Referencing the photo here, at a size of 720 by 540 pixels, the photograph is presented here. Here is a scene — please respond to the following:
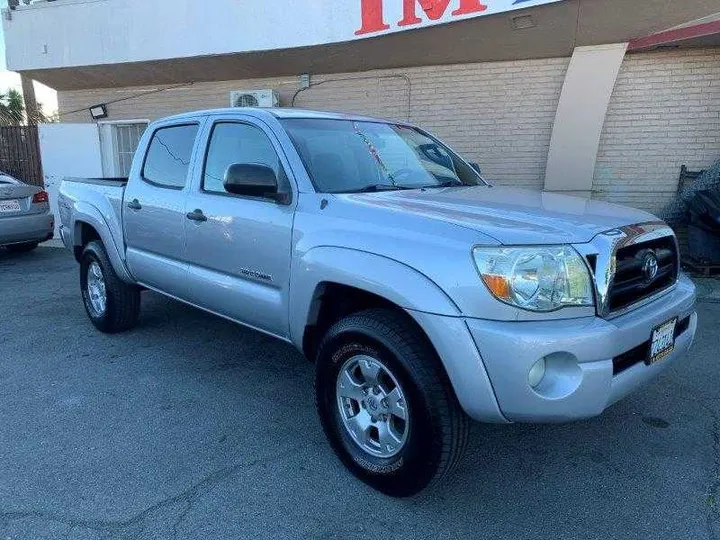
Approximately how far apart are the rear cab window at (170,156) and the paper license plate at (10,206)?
5.11m

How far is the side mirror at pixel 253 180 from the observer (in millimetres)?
3182

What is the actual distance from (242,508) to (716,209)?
6.40 m

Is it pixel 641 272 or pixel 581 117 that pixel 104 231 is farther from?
pixel 581 117

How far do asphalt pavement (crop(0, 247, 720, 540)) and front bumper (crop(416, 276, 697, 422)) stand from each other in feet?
2.04

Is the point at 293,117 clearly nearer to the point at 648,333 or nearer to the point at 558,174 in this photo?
the point at 648,333

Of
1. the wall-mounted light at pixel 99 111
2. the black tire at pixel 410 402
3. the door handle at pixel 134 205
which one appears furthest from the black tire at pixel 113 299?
the wall-mounted light at pixel 99 111

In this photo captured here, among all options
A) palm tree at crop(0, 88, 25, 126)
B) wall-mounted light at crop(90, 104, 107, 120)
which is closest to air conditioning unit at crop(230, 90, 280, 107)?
wall-mounted light at crop(90, 104, 107, 120)

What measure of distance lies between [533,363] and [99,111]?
11569 mm

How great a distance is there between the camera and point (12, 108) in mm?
23859

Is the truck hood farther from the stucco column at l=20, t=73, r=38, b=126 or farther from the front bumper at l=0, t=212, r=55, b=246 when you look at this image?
the stucco column at l=20, t=73, r=38, b=126

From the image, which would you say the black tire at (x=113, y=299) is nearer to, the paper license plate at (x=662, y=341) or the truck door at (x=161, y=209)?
the truck door at (x=161, y=209)

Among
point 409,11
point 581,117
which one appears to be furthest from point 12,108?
point 581,117

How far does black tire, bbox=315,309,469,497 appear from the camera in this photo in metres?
2.52

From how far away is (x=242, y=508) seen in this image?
2727 mm
